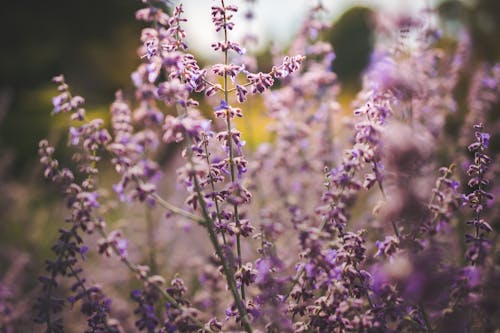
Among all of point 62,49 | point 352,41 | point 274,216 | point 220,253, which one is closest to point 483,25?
point 274,216

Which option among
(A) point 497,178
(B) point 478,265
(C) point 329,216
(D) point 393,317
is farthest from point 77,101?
(A) point 497,178

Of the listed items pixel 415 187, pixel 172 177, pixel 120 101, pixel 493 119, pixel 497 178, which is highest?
pixel 493 119

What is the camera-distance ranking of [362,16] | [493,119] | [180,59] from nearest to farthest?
[180,59], [493,119], [362,16]

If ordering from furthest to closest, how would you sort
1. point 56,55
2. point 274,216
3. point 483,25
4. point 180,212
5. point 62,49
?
point 62,49 < point 56,55 < point 483,25 < point 274,216 < point 180,212

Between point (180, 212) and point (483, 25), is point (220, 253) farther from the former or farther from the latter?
point (483, 25)

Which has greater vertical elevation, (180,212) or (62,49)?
(62,49)

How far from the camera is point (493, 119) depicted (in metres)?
6.44

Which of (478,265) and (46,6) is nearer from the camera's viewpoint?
(478,265)

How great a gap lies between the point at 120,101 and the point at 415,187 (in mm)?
1299

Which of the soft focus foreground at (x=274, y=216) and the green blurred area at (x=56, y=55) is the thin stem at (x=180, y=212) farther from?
the green blurred area at (x=56, y=55)

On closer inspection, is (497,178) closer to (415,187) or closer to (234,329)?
(234,329)

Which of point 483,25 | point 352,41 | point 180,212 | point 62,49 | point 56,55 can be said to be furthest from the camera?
point 352,41

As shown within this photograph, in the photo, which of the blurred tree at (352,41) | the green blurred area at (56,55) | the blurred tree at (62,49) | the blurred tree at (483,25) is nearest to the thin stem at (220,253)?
the blurred tree at (483,25)

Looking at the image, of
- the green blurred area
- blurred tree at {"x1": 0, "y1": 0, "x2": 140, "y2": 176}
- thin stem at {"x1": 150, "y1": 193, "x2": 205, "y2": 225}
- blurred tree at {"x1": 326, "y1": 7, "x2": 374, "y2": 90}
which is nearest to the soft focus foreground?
thin stem at {"x1": 150, "y1": 193, "x2": 205, "y2": 225}
